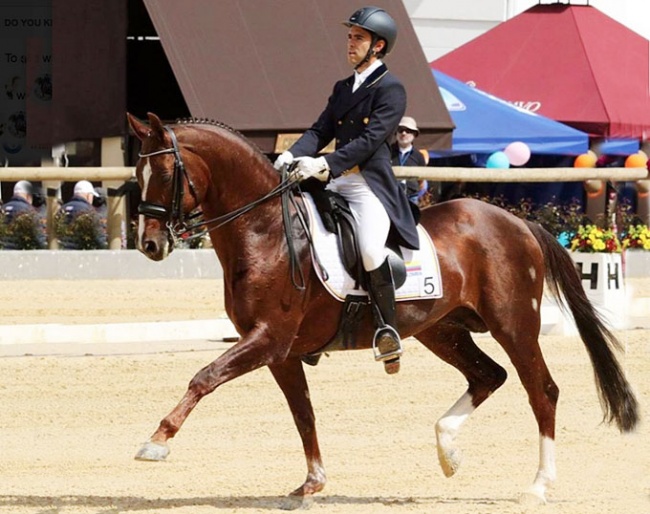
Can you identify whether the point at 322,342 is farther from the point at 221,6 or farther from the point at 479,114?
the point at 479,114

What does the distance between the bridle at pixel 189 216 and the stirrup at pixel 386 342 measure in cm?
47

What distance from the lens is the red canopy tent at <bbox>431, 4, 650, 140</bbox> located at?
18.0 m

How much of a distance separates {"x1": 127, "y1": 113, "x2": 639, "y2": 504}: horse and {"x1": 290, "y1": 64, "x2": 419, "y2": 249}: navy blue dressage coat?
0.91 ft

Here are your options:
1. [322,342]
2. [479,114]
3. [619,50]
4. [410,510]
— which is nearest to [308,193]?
[322,342]

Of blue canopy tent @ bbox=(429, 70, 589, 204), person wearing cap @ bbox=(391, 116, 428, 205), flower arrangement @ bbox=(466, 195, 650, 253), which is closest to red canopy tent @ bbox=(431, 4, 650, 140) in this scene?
blue canopy tent @ bbox=(429, 70, 589, 204)

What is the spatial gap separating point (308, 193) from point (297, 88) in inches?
365

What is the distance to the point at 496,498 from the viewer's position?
6582mm

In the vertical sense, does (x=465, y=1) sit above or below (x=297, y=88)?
above

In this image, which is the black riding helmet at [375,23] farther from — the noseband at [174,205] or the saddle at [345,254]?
the noseband at [174,205]

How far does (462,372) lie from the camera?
6.98 meters

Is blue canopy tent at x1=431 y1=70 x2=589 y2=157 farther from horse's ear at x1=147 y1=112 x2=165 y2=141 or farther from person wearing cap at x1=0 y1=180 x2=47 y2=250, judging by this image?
horse's ear at x1=147 y1=112 x2=165 y2=141

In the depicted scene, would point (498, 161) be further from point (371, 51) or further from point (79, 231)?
point (371, 51)

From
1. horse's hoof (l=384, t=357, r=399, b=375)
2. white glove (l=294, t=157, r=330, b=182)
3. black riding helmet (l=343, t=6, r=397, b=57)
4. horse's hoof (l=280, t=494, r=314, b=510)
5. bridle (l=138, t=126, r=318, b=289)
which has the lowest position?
horse's hoof (l=280, t=494, r=314, b=510)

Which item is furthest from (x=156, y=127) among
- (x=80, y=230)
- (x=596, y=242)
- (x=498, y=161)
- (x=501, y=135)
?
(x=501, y=135)
